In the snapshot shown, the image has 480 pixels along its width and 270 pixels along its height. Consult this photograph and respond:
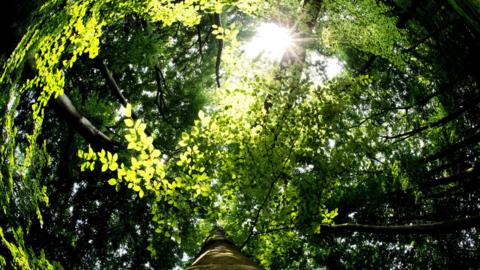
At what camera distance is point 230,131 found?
324cm

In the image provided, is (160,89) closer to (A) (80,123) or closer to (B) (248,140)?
(A) (80,123)

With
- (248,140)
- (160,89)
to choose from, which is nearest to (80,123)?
(160,89)

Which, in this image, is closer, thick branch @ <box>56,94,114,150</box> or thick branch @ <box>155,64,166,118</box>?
thick branch @ <box>56,94,114,150</box>

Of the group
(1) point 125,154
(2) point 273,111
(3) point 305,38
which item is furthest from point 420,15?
(1) point 125,154

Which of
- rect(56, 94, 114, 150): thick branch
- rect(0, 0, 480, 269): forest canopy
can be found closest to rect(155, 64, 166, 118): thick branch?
rect(0, 0, 480, 269): forest canopy

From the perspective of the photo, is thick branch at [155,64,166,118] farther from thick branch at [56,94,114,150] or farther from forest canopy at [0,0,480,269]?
thick branch at [56,94,114,150]

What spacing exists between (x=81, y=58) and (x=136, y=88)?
2.18 meters

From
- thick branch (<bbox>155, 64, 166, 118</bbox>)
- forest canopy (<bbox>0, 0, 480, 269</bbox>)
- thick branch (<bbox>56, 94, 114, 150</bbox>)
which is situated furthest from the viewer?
thick branch (<bbox>155, 64, 166, 118</bbox>)

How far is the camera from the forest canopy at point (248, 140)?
281 centimetres

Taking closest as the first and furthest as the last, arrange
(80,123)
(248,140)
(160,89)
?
(248,140) → (80,123) → (160,89)

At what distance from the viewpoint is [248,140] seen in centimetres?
320

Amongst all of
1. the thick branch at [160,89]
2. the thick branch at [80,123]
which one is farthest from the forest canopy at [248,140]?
the thick branch at [160,89]

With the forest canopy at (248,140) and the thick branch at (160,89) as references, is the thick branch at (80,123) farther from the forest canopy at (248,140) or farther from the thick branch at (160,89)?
the thick branch at (160,89)

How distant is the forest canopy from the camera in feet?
9.23
